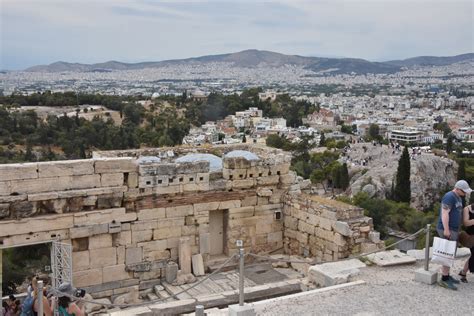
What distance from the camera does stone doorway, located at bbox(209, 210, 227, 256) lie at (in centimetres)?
1268

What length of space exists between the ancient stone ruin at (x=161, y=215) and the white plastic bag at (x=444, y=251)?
9.73 ft

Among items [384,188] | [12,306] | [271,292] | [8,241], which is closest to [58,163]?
[8,241]

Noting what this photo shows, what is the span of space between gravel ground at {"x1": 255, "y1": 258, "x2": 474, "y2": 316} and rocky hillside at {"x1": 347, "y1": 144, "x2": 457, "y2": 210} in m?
56.5

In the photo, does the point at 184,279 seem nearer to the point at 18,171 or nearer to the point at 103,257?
the point at 103,257

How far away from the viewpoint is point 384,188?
222 feet

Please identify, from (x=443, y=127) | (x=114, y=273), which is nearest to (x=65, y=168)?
(x=114, y=273)

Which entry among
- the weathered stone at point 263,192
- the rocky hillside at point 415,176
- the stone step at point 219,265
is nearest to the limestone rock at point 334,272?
the stone step at point 219,265

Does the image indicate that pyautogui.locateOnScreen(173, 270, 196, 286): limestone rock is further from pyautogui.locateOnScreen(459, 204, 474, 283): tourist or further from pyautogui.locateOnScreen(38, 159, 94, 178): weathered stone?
pyautogui.locateOnScreen(459, 204, 474, 283): tourist

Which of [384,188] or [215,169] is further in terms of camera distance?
[384,188]

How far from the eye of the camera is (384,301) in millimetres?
8023

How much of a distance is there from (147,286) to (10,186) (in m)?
3.45

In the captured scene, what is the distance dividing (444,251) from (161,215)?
231 inches

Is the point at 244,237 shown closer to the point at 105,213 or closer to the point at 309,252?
the point at 309,252

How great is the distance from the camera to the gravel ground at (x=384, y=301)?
7636 millimetres
